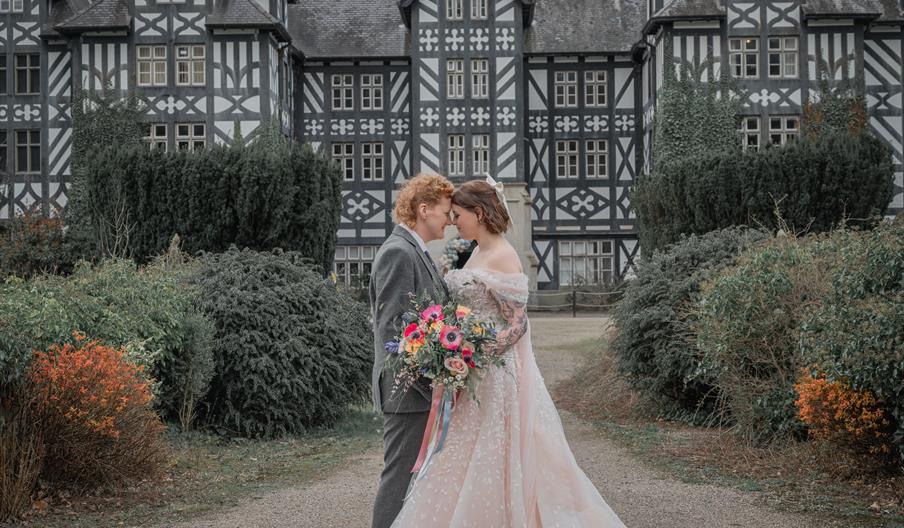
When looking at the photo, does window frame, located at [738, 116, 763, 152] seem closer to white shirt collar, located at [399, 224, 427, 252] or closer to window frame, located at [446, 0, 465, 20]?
window frame, located at [446, 0, 465, 20]

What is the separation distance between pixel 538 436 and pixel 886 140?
1000 inches

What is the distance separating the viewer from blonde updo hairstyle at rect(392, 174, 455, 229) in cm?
450

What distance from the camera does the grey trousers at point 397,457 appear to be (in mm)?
4441

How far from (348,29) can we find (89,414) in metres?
26.0

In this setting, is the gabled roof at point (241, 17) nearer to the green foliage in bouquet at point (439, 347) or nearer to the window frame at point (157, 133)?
the window frame at point (157, 133)

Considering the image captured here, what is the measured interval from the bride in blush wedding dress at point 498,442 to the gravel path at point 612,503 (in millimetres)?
1265

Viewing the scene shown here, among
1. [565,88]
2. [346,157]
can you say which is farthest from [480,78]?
[346,157]

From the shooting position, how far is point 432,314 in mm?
4234

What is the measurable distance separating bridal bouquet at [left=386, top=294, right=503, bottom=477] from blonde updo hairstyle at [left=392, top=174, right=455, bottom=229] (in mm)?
424

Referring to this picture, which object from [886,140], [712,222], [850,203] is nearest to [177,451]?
[712,222]

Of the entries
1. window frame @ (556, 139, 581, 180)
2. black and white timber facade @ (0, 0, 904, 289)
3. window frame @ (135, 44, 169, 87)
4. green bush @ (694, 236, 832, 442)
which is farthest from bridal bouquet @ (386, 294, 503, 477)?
window frame @ (556, 139, 581, 180)

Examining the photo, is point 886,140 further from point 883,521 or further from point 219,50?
point 883,521

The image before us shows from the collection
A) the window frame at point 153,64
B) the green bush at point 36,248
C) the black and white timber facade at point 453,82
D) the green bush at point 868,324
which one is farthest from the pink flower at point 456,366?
the window frame at point 153,64

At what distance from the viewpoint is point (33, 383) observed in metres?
6.25
